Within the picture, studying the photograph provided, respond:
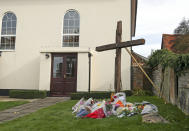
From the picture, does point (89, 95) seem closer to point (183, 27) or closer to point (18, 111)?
point (18, 111)

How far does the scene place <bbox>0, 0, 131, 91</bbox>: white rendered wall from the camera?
1200cm

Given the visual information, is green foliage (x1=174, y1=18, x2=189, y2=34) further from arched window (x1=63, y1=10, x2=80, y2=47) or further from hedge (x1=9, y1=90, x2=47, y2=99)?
hedge (x1=9, y1=90, x2=47, y2=99)

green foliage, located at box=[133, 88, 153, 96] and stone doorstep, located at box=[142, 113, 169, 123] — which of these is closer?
stone doorstep, located at box=[142, 113, 169, 123]

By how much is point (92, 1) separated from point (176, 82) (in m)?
8.85

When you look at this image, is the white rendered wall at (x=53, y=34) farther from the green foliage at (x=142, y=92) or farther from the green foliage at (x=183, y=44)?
the green foliage at (x=183, y=44)

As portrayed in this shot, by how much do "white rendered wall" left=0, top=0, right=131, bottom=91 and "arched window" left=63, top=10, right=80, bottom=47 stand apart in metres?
0.35

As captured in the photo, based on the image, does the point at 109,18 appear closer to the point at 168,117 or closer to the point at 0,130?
the point at 168,117

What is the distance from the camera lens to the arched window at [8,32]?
1345 centimetres

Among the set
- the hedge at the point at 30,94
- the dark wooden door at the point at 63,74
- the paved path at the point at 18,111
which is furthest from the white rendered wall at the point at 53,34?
the paved path at the point at 18,111

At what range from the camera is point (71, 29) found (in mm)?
13016

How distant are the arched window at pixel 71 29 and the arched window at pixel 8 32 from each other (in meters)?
3.93

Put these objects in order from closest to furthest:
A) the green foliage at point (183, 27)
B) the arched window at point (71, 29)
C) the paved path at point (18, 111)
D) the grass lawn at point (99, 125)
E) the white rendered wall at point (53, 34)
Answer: the grass lawn at point (99, 125), the paved path at point (18, 111), the green foliage at point (183, 27), the white rendered wall at point (53, 34), the arched window at point (71, 29)

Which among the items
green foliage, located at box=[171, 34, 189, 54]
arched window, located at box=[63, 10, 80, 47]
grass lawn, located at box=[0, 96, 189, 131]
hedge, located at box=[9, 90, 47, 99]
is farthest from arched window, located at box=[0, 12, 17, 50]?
green foliage, located at box=[171, 34, 189, 54]

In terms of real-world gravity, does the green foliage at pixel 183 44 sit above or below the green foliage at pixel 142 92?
above
